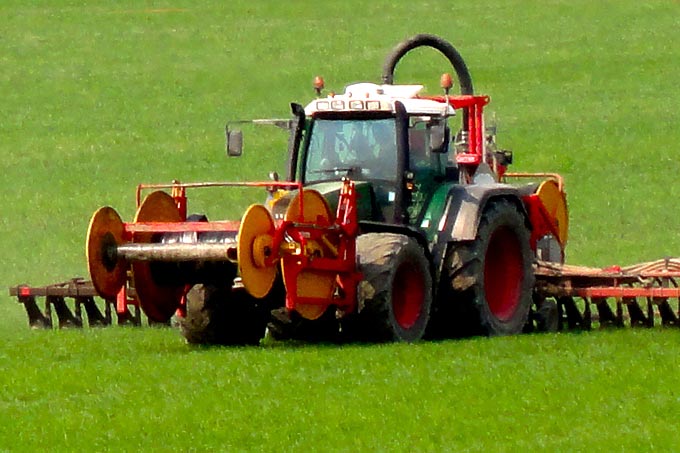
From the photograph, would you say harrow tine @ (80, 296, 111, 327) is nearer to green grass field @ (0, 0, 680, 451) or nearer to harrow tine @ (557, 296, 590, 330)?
green grass field @ (0, 0, 680, 451)

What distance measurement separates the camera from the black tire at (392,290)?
13.4 m

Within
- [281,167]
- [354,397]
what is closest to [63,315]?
[354,397]

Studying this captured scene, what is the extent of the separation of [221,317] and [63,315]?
10.3 ft

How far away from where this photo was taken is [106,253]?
13344 millimetres

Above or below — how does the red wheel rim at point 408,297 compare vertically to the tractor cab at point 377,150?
below

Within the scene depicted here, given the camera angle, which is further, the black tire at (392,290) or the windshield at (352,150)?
the windshield at (352,150)

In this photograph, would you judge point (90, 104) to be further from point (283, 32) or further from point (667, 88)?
point (667, 88)

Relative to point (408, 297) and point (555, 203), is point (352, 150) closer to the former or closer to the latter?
point (408, 297)

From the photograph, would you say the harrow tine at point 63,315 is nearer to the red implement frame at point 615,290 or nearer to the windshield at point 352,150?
the windshield at point 352,150

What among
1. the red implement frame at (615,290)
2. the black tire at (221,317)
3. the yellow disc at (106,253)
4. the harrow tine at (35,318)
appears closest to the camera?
the yellow disc at (106,253)

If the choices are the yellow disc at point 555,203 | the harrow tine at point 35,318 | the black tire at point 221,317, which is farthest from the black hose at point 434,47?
the harrow tine at point 35,318

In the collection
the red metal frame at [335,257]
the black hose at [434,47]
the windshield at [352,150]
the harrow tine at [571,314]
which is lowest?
the harrow tine at [571,314]

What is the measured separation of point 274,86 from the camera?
3472cm

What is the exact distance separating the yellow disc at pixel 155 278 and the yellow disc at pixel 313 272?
4.05 ft
